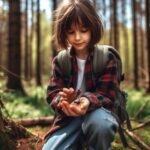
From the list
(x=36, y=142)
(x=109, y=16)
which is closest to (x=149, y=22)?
(x=36, y=142)

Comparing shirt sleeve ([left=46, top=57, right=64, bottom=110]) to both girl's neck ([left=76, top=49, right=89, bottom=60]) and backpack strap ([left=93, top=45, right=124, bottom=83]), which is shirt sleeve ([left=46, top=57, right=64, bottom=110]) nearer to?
girl's neck ([left=76, top=49, right=89, bottom=60])

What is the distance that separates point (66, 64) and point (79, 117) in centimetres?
45

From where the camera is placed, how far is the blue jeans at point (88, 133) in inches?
108

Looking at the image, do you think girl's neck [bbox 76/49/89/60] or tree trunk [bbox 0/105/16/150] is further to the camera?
tree trunk [bbox 0/105/16/150]

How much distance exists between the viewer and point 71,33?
3029 mm

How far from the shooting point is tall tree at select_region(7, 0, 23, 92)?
10.6 meters

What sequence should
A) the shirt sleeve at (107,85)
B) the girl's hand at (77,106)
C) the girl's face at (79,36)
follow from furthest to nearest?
1. the girl's face at (79,36)
2. the shirt sleeve at (107,85)
3. the girl's hand at (77,106)

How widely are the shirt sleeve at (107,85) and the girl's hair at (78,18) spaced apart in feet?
0.77

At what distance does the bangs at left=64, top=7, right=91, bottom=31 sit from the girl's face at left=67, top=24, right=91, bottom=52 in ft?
0.08

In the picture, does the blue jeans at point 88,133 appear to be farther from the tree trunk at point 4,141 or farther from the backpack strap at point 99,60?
the tree trunk at point 4,141

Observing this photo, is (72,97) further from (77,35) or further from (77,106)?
(77,35)

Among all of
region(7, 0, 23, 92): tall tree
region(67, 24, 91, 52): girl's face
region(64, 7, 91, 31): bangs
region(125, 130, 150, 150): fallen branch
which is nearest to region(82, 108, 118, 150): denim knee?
region(67, 24, 91, 52): girl's face

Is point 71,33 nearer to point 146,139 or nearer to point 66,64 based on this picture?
point 66,64

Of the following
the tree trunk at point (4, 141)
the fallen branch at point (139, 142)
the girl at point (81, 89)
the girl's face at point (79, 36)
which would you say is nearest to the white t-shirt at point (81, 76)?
the girl at point (81, 89)
